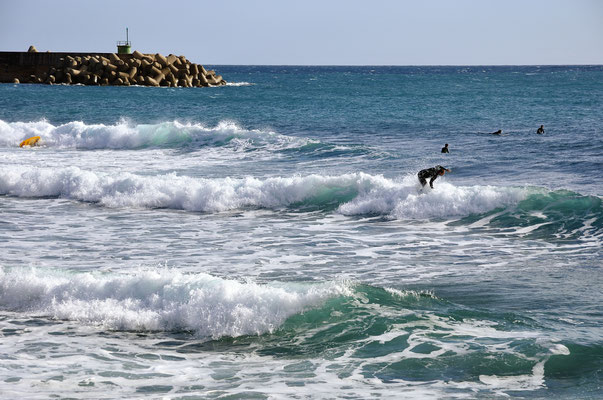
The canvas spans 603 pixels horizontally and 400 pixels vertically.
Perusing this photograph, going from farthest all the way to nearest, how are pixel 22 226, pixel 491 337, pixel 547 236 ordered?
pixel 22 226 → pixel 547 236 → pixel 491 337

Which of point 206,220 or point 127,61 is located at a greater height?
point 127,61

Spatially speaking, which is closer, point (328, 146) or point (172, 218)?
point (172, 218)

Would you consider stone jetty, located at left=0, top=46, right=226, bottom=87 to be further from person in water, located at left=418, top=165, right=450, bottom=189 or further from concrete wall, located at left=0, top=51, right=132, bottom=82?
person in water, located at left=418, top=165, right=450, bottom=189

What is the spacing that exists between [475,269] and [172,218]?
25.3 ft

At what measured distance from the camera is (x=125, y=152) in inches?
1195

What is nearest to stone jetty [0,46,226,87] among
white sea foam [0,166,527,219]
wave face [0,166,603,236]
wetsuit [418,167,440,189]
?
wave face [0,166,603,236]

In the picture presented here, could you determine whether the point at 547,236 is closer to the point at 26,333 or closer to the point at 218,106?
the point at 26,333

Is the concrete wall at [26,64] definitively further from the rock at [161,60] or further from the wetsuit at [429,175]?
the wetsuit at [429,175]

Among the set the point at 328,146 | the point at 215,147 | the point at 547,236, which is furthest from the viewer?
the point at 215,147

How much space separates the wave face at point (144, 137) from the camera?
30.8 meters

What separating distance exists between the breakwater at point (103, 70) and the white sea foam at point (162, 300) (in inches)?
2453

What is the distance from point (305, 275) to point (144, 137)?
21551 millimetres

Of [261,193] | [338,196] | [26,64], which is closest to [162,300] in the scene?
[261,193]

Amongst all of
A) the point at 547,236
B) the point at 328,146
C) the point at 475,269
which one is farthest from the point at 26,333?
the point at 328,146
